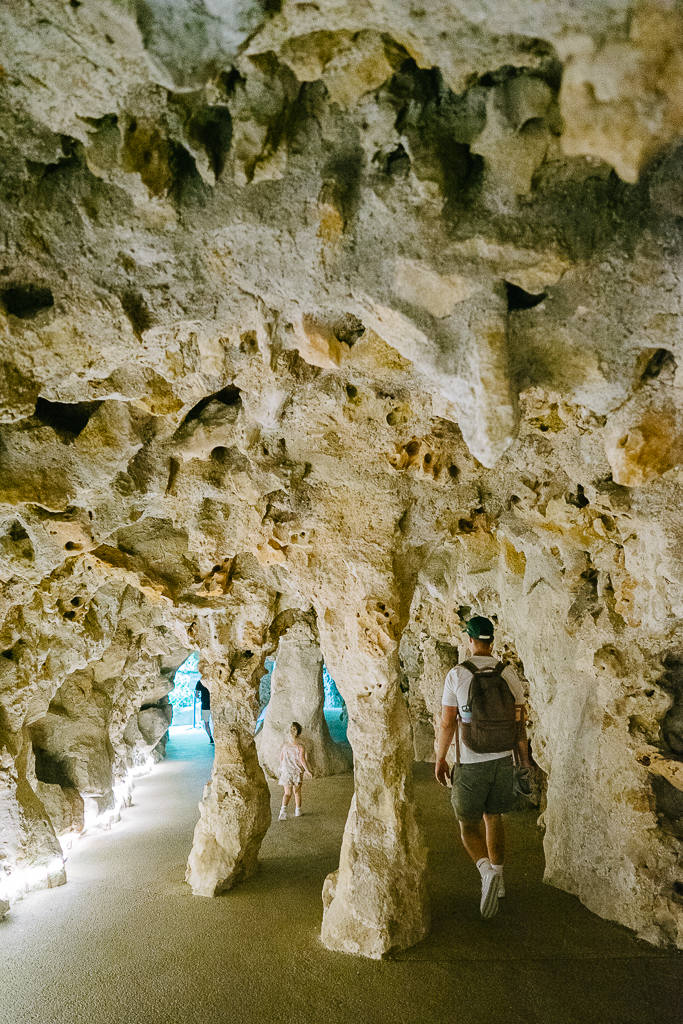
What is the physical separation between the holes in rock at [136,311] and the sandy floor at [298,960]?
3.92 metres

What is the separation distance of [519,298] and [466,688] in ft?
7.99

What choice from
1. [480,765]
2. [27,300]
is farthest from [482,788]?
[27,300]

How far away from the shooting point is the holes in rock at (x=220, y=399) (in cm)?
419

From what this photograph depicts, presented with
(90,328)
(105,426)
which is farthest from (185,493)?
(90,328)

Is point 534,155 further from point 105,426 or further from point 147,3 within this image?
point 105,426

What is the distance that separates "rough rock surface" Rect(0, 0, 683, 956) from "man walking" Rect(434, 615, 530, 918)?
0.77 m

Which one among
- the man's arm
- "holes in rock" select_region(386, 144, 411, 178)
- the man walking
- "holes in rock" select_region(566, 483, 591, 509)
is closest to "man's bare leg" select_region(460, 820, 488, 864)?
the man walking

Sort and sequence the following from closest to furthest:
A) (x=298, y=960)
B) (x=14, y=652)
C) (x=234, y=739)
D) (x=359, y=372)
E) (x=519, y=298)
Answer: (x=519, y=298), (x=359, y=372), (x=298, y=960), (x=14, y=652), (x=234, y=739)

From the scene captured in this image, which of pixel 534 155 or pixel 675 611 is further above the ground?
pixel 534 155

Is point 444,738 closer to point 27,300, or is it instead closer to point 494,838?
point 494,838

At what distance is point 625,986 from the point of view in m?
3.95

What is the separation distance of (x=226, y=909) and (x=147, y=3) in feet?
19.9

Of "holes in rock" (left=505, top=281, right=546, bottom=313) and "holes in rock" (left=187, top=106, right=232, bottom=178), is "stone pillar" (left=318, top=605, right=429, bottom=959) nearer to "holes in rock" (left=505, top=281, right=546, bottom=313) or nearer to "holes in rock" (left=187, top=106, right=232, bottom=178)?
"holes in rock" (left=505, top=281, right=546, bottom=313)

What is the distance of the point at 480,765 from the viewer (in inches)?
155
